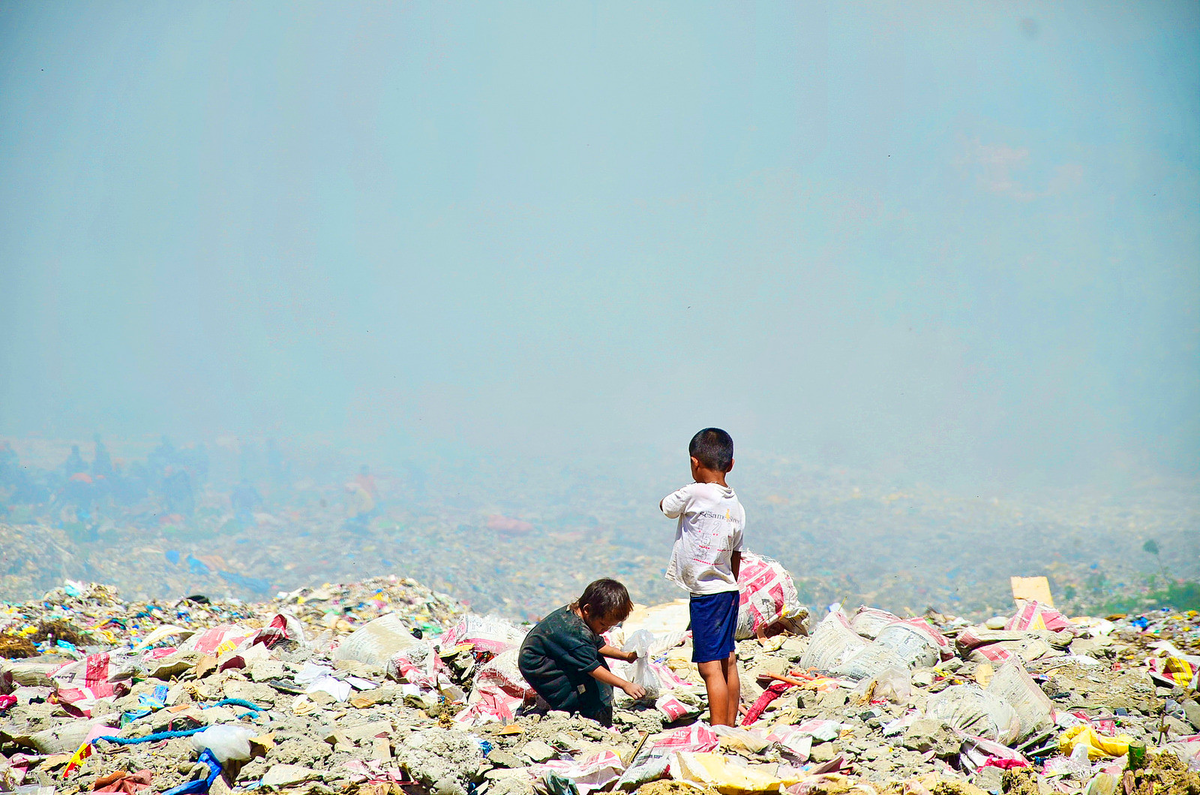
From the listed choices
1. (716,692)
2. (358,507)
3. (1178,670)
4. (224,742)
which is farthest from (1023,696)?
(358,507)

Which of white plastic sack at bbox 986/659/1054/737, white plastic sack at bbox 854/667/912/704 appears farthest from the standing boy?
white plastic sack at bbox 986/659/1054/737

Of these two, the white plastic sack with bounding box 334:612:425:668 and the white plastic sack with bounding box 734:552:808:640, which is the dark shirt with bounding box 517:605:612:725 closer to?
the white plastic sack with bounding box 334:612:425:668

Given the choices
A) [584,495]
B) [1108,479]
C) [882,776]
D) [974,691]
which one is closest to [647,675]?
[882,776]

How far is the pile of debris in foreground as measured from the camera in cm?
233

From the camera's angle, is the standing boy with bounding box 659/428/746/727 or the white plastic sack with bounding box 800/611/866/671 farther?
the white plastic sack with bounding box 800/611/866/671

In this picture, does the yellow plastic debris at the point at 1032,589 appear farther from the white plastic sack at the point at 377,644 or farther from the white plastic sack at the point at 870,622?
the white plastic sack at the point at 377,644

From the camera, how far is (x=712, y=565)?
9.70ft

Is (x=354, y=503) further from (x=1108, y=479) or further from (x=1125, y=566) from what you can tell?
(x=1108, y=479)

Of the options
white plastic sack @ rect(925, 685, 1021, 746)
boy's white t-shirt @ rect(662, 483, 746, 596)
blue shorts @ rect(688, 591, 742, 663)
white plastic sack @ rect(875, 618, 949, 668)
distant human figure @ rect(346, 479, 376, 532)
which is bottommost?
distant human figure @ rect(346, 479, 376, 532)

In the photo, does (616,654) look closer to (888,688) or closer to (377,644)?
(888,688)

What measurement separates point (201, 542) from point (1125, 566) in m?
11.7

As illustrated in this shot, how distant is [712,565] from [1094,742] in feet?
4.52

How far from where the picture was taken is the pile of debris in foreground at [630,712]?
2328 mm

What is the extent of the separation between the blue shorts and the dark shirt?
0.39 m
